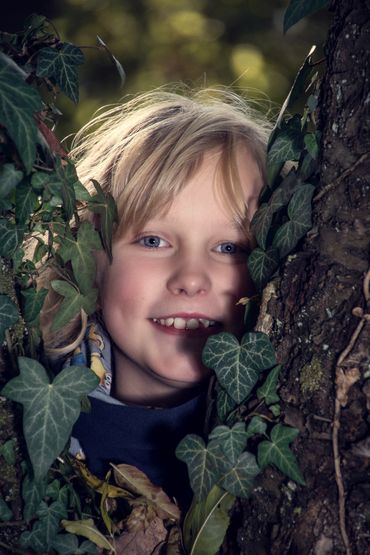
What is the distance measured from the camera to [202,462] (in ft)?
3.82

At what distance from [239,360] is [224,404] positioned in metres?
0.09

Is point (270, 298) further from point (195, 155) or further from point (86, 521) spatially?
point (195, 155)

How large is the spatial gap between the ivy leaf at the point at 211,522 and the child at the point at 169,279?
33cm

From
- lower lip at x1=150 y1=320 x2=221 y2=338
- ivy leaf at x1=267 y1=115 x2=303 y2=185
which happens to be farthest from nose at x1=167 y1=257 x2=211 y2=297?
ivy leaf at x1=267 y1=115 x2=303 y2=185

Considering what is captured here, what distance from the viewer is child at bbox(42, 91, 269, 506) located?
1.67m

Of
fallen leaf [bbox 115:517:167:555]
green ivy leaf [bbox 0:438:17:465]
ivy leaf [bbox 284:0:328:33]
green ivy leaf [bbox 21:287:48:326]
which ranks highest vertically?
ivy leaf [bbox 284:0:328:33]

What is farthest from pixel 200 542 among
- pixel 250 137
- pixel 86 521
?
pixel 250 137

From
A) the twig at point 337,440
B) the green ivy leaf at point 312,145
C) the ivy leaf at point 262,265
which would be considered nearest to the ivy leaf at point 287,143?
the green ivy leaf at point 312,145

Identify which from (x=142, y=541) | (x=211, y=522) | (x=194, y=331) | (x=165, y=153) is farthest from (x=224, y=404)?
(x=165, y=153)

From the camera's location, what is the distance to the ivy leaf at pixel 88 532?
1.27m

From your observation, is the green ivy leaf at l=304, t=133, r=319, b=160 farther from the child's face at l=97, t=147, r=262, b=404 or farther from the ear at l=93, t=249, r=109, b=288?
the ear at l=93, t=249, r=109, b=288

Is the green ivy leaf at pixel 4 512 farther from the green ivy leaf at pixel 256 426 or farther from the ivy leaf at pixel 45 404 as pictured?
the green ivy leaf at pixel 256 426

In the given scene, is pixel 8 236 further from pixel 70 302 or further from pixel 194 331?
pixel 194 331

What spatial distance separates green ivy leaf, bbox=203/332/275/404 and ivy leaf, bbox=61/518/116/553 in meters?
0.38
